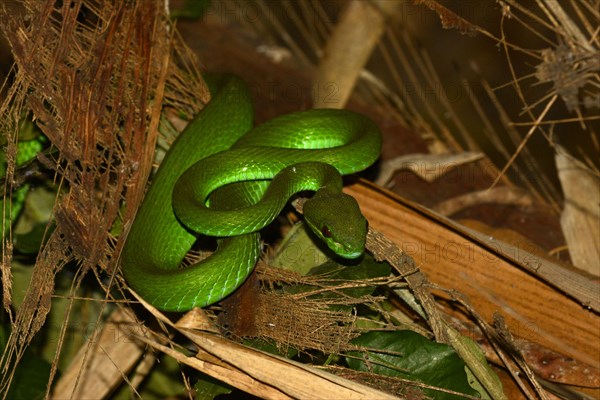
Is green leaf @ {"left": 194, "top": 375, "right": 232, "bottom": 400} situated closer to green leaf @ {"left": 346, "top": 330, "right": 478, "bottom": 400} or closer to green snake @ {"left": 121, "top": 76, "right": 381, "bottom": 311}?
green snake @ {"left": 121, "top": 76, "right": 381, "bottom": 311}

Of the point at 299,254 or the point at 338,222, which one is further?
the point at 299,254

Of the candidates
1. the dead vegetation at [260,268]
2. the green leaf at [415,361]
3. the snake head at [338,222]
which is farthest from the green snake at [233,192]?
the green leaf at [415,361]

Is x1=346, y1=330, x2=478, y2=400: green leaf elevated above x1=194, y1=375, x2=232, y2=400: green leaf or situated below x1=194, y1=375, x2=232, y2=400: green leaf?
above

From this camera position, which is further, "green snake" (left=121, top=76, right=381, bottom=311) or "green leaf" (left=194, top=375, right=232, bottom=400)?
"green snake" (left=121, top=76, right=381, bottom=311)

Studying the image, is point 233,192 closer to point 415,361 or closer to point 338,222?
point 338,222

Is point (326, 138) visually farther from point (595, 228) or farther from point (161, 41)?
point (595, 228)

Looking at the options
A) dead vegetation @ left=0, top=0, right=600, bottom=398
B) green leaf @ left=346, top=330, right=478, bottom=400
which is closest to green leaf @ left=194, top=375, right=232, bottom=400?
dead vegetation @ left=0, top=0, right=600, bottom=398

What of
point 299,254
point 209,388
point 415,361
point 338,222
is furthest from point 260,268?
point 415,361
